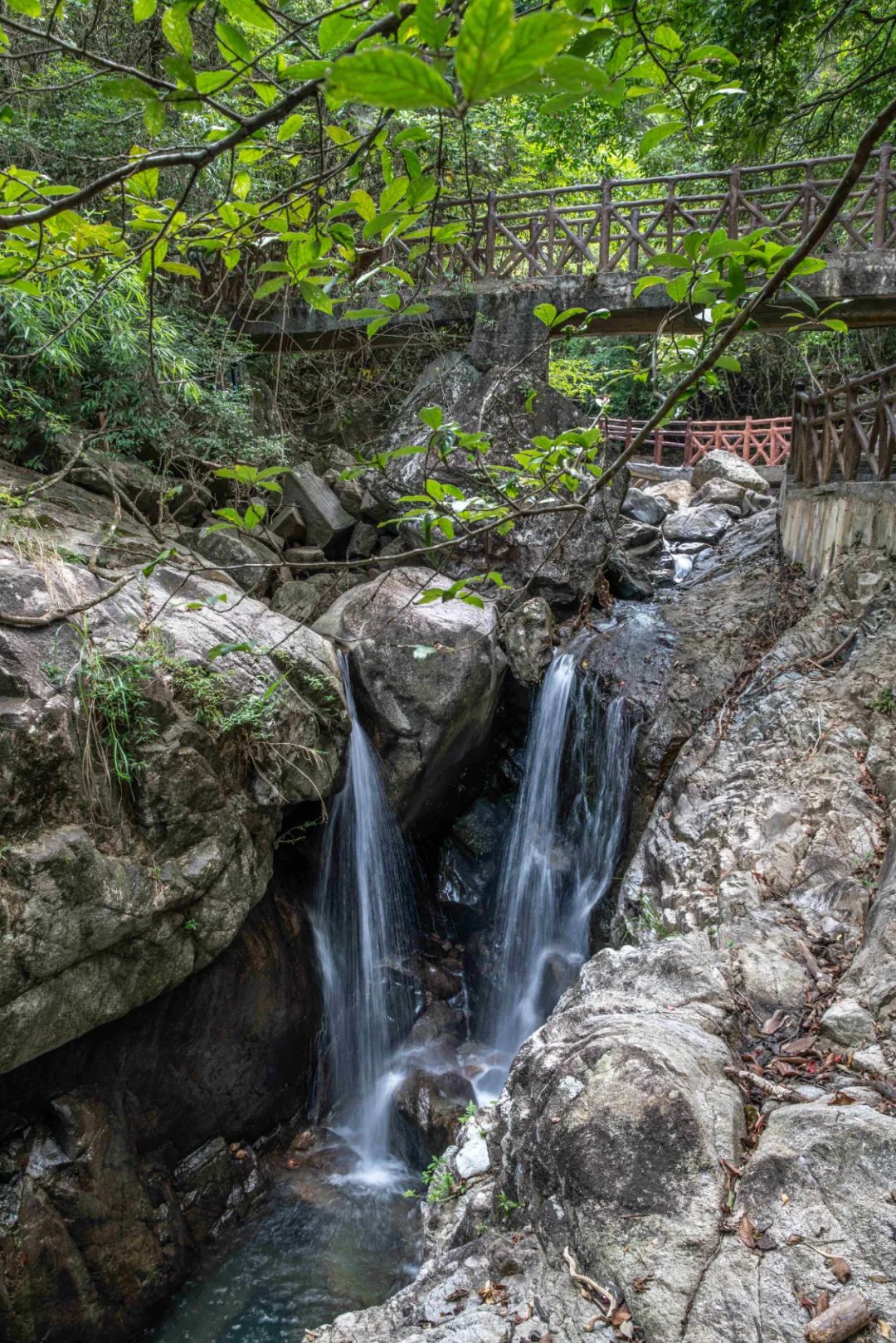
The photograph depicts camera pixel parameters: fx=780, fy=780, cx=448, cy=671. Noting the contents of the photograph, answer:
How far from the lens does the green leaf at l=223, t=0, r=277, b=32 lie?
3.96ft

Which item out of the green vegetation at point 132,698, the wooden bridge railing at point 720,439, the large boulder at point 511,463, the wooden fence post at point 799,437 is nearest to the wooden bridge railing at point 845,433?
the wooden fence post at point 799,437

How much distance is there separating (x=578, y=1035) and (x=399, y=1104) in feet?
14.0

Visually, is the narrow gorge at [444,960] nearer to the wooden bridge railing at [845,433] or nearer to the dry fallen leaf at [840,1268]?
the dry fallen leaf at [840,1268]

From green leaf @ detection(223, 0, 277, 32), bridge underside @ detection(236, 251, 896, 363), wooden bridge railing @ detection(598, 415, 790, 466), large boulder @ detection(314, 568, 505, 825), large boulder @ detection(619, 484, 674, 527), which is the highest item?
bridge underside @ detection(236, 251, 896, 363)

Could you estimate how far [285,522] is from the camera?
30.7 ft

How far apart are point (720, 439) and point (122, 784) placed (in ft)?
56.2

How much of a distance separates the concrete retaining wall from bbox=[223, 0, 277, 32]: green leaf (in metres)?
6.61

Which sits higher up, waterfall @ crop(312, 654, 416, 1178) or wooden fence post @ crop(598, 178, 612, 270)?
wooden fence post @ crop(598, 178, 612, 270)

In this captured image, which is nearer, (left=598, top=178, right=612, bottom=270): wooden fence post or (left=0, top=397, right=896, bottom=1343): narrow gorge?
(left=0, top=397, right=896, bottom=1343): narrow gorge

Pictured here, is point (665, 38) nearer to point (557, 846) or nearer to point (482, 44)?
point (482, 44)

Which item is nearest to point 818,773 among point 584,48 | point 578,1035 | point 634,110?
point 578,1035

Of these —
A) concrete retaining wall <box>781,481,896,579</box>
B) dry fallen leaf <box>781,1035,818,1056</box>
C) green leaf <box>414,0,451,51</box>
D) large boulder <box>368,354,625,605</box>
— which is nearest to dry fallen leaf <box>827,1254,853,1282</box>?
dry fallen leaf <box>781,1035,818,1056</box>

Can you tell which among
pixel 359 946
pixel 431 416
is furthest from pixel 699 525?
pixel 431 416

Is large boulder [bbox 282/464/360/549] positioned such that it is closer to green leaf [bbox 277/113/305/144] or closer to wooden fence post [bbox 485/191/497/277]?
wooden fence post [bbox 485/191/497/277]
